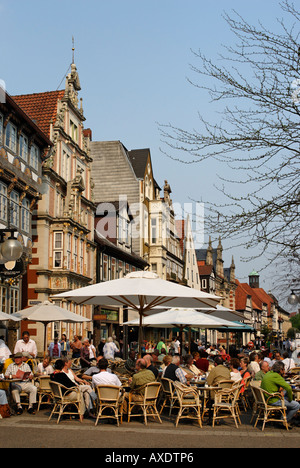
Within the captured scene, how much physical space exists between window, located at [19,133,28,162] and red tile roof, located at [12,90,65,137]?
5.59m

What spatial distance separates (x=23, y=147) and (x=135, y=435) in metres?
19.2

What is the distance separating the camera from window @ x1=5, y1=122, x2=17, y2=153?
24.6 meters

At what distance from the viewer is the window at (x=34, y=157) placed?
28172mm

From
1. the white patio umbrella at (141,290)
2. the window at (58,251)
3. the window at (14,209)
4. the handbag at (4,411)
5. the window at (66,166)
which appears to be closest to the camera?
the handbag at (4,411)

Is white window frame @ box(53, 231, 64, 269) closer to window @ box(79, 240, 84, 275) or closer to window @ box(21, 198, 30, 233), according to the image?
window @ box(79, 240, 84, 275)

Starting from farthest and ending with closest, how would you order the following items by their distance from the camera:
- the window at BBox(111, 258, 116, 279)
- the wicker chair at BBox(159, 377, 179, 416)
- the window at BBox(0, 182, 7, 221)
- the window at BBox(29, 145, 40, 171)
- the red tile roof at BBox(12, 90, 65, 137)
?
the window at BBox(111, 258, 116, 279) < the red tile roof at BBox(12, 90, 65, 137) < the window at BBox(29, 145, 40, 171) < the window at BBox(0, 182, 7, 221) < the wicker chair at BBox(159, 377, 179, 416)

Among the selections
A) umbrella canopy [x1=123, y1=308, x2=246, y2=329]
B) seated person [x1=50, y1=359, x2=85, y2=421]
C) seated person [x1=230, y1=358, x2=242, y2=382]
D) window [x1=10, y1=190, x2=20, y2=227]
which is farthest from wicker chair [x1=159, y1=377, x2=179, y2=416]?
window [x1=10, y1=190, x2=20, y2=227]

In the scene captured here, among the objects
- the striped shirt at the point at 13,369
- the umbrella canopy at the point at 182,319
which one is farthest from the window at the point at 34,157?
the striped shirt at the point at 13,369

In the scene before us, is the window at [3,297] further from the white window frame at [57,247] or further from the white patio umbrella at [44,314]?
the white window frame at [57,247]

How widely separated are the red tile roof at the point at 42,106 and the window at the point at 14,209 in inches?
314

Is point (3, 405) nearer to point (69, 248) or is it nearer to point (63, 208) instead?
point (69, 248)

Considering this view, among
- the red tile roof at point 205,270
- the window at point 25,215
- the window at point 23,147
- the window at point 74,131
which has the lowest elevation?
the window at point 25,215
